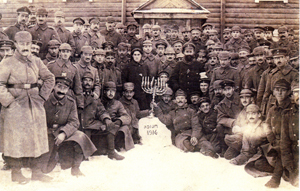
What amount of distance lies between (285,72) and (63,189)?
2.77 meters

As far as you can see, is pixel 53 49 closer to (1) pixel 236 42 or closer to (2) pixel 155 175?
(2) pixel 155 175

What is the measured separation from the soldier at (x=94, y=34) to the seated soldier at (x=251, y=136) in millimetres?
2043

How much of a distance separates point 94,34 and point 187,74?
1324 millimetres

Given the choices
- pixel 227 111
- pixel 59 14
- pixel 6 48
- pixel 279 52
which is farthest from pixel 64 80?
pixel 279 52

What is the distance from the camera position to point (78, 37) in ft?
13.8

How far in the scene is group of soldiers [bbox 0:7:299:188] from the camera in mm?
3455

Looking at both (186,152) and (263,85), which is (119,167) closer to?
(186,152)

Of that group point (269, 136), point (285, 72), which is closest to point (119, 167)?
point (269, 136)

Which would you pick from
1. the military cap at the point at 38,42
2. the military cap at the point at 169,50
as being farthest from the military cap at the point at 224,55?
the military cap at the point at 38,42

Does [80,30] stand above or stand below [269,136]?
above

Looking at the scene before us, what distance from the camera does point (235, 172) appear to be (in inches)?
146

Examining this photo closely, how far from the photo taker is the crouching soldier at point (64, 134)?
3566 mm

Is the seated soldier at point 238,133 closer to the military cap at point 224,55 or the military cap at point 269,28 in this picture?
the military cap at point 224,55

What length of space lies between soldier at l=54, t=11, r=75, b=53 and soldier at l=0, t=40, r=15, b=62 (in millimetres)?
663
